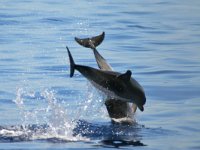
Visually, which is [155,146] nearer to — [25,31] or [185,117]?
[185,117]

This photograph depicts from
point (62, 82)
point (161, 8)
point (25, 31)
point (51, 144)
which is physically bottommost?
point (51, 144)

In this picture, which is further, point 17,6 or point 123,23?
point 17,6

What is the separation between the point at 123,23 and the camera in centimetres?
2894

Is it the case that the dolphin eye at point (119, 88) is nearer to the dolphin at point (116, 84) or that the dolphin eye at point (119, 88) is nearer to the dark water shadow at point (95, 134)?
the dolphin at point (116, 84)

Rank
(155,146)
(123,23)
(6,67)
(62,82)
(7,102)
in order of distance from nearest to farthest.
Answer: (155,146)
(7,102)
(62,82)
(6,67)
(123,23)

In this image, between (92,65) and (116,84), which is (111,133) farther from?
(92,65)

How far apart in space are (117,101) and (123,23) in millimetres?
13842

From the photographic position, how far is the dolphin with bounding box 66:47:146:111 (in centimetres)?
1396

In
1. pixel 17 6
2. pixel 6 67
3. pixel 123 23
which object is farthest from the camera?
pixel 17 6

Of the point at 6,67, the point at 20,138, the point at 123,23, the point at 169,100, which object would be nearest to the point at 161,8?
the point at 123,23

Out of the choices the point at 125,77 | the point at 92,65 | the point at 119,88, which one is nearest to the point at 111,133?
the point at 119,88

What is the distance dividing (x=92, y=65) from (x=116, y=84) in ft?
21.8

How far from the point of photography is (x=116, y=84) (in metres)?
14.1

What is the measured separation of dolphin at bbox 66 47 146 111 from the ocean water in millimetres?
630
